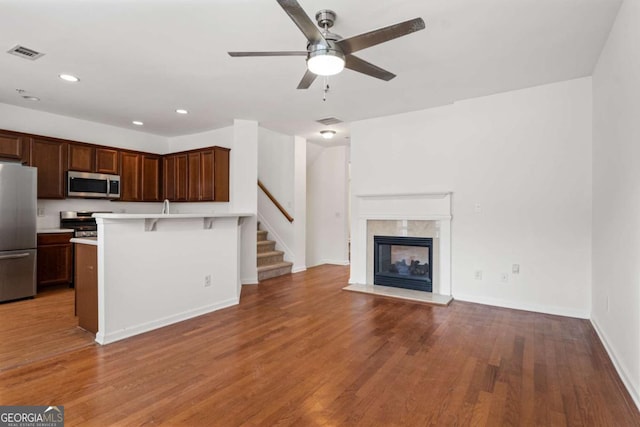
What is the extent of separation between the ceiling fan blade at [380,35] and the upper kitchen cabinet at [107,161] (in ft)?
16.5

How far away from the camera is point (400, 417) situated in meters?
1.90

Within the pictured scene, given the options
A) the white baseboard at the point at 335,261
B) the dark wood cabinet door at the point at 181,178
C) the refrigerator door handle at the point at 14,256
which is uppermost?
the dark wood cabinet door at the point at 181,178

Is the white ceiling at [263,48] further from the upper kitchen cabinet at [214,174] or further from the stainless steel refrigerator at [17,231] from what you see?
the stainless steel refrigerator at [17,231]

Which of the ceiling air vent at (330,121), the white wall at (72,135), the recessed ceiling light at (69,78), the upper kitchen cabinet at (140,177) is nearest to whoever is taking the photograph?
the recessed ceiling light at (69,78)

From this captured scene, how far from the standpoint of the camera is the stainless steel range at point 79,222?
520 centimetres

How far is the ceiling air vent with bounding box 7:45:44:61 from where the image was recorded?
9.76ft

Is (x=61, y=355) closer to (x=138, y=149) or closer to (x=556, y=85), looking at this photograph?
(x=138, y=149)

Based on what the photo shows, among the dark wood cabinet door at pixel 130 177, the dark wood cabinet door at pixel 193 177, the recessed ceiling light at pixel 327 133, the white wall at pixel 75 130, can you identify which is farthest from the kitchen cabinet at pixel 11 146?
the recessed ceiling light at pixel 327 133

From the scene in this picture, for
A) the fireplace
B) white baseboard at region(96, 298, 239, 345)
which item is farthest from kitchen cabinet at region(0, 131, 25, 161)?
the fireplace

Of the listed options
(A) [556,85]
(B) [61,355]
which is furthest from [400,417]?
(A) [556,85]

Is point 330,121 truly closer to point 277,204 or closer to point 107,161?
point 277,204

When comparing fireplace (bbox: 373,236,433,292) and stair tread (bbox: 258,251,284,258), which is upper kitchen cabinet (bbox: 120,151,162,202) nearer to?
stair tread (bbox: 258,251,284,258)

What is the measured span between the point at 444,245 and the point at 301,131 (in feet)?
10.9

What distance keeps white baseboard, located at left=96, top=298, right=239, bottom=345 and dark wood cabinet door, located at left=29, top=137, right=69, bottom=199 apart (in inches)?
126
